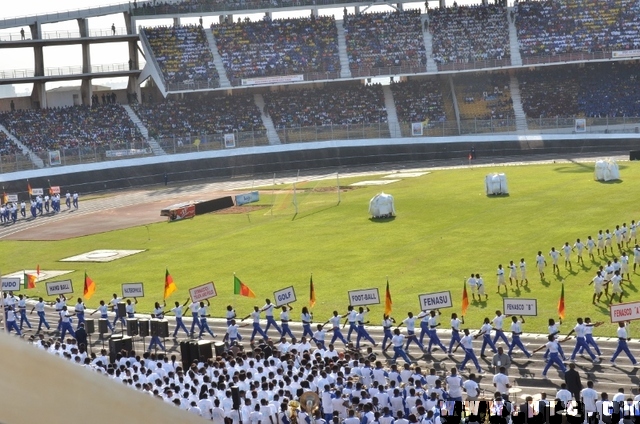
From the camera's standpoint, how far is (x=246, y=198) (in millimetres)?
50781

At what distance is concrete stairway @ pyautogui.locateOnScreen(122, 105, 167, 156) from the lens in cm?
6344

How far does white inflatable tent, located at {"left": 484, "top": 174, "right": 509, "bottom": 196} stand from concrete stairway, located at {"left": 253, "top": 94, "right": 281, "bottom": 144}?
23.0 meters

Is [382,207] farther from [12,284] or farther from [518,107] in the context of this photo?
[518,107]

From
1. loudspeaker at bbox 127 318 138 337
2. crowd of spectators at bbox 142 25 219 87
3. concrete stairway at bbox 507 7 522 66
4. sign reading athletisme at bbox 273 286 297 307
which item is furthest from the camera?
concrete stairway at bbox 507 7 522 66

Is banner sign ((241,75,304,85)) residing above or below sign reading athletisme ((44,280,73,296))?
above

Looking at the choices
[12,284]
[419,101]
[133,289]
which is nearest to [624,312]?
[133,289]

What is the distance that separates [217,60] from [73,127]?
12.9m

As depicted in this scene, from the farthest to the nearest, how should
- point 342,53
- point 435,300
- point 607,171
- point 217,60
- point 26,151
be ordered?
point 342,53
point 217,60
point 26,151
point 607,171
point 435,300

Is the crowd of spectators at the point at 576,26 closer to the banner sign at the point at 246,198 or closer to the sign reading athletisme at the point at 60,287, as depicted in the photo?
the banner sign at the point at 246,198

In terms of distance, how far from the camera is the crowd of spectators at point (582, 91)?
67500 mm

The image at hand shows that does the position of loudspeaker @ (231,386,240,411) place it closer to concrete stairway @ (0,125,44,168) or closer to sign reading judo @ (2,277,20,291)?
sign reading judo @ (2,277,20,291)

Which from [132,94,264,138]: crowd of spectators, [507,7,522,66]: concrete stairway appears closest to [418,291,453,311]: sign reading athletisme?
[132,94,264,138]: crowd of spectators

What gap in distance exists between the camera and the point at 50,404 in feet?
5.99

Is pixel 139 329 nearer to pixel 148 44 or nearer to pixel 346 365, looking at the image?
pixel 346 365
